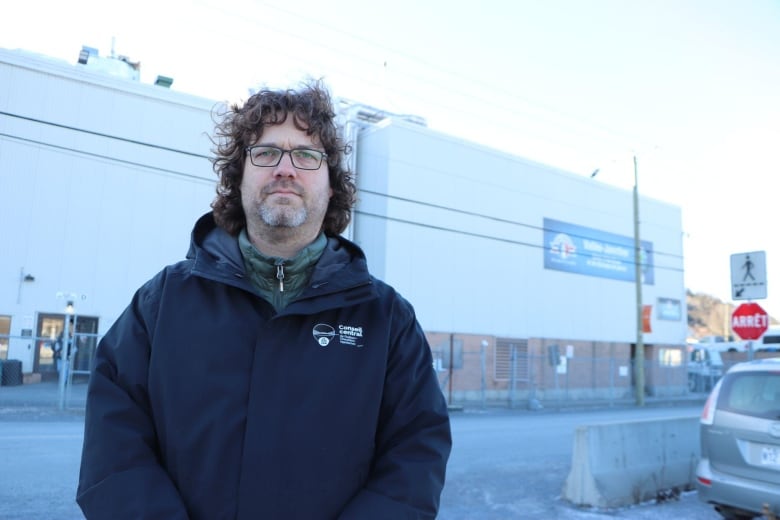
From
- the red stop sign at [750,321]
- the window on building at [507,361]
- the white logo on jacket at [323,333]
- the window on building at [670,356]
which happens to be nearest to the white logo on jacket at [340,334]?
the white logo on jacket at [323,333]

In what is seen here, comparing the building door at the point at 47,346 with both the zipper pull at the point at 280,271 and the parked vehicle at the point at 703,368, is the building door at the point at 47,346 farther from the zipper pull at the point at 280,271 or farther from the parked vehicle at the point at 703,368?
the parked vehicle at the point at 703,368

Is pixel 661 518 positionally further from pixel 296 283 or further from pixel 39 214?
pixel 39 214

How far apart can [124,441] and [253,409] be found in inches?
17.0

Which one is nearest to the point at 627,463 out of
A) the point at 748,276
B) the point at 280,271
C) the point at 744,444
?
the point at 744,444

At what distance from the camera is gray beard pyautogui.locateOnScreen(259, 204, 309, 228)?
8.10ft

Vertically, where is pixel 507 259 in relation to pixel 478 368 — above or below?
above

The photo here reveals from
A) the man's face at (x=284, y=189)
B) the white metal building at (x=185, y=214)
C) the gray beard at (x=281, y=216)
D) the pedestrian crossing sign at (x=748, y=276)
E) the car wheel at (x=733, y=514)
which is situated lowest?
the car wheel at (x=733, y=514)

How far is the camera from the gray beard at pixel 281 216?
2.47m

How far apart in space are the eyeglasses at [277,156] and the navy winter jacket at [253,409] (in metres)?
0.37

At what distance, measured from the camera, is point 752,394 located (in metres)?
6.43

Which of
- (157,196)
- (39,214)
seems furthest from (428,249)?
(39,214)

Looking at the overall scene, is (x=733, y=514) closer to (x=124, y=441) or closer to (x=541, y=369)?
(x=124, y=441)

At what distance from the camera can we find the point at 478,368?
91.3 feet

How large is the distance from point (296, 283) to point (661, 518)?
5.94 m
